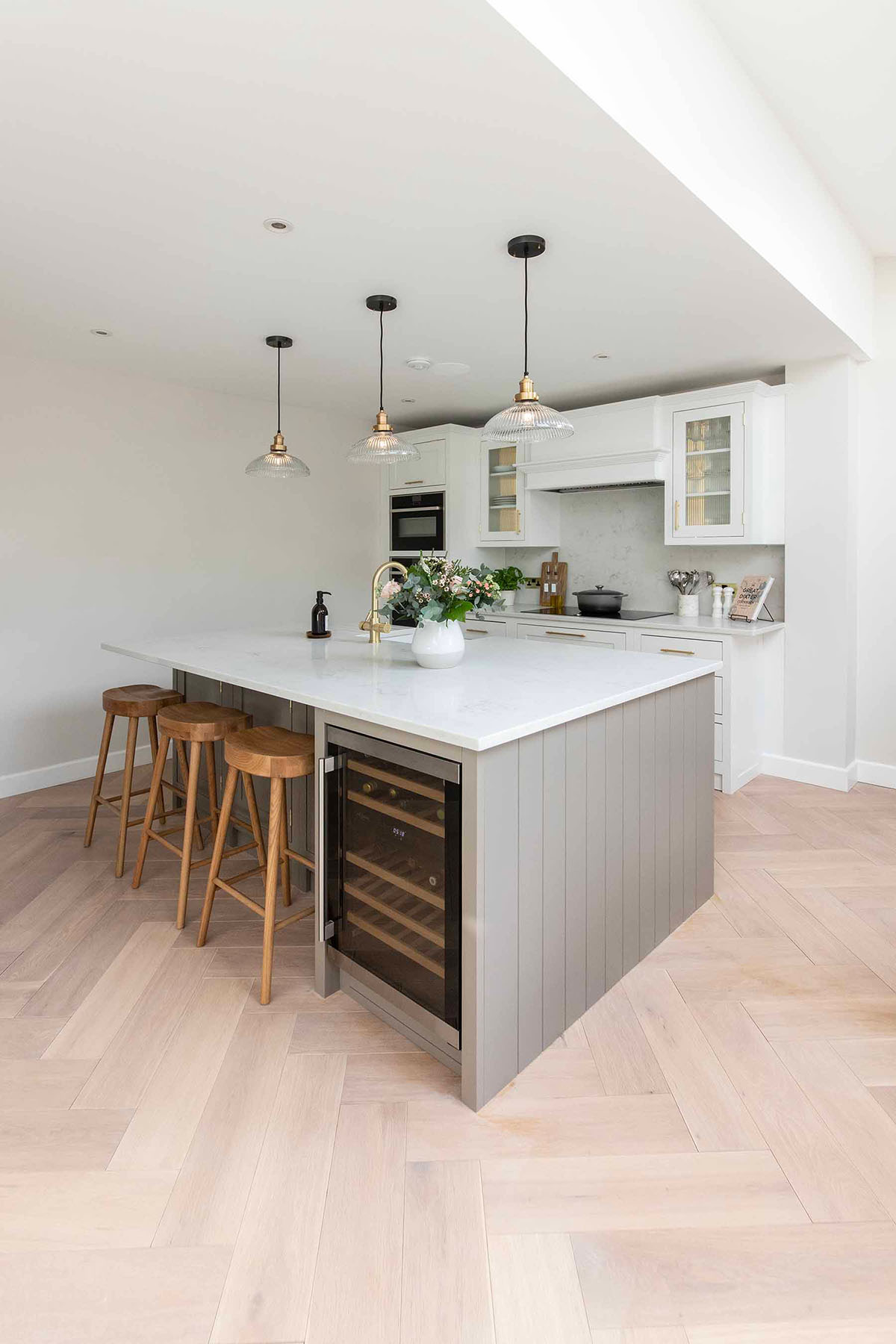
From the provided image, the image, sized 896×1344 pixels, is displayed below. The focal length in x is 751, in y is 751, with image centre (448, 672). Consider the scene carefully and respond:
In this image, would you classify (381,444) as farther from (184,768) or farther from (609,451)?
(609,451)

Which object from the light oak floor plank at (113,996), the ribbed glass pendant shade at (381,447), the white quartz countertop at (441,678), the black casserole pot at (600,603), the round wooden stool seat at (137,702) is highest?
the ribbed glass pendant shade at (381,447)

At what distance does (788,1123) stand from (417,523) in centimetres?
455

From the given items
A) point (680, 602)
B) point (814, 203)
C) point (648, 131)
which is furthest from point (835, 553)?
point (648, 131)

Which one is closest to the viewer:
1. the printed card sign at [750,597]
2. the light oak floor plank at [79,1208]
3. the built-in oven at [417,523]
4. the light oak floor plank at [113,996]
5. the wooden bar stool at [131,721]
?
the light oak floor plank at [79,1208]

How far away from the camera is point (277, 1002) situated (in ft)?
7.18

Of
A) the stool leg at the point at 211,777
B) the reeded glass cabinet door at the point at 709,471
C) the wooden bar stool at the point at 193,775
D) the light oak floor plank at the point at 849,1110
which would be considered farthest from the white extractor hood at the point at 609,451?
the light oak floor plank at the point at 849,1110

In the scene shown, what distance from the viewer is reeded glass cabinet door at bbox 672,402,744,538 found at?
4.15 meters

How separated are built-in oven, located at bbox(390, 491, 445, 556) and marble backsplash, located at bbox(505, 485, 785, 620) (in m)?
0.88

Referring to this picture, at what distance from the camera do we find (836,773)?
13.6 feet

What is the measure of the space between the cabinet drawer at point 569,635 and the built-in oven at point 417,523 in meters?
0.89

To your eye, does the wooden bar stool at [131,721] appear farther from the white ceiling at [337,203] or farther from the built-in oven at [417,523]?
the built-in oven at [417,523]

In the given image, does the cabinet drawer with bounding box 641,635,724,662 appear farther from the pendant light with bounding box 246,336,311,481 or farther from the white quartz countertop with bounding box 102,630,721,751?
the pendant light with bounding box 246,336,311,481

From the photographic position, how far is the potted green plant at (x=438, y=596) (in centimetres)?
244

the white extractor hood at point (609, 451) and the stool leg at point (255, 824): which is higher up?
the white extractor hood at point (609, 451)
